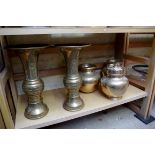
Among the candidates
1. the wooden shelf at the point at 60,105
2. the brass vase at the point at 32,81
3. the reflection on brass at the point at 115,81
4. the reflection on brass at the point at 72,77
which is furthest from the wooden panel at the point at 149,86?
the brass vase at the point at 32,81

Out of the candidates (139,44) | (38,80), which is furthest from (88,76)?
(139,44)

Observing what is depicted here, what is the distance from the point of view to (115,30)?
0.70 metres

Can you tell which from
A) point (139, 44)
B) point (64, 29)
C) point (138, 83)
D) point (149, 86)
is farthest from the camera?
point (139, 44)

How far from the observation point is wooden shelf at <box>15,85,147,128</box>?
731 mm

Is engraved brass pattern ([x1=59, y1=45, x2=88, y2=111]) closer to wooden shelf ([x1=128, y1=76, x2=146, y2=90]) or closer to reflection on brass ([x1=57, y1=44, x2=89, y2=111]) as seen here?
reflection on brass ([x1=57, y1=44, x2=89, y2=111])

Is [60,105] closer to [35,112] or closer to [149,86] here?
[35,112]

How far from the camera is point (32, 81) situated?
69cm

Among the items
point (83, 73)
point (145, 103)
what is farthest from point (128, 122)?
point (83, 73)

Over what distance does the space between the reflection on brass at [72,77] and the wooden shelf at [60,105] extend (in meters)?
0.04

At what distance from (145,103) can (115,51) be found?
475 mm

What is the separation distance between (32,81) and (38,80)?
0.10 feet

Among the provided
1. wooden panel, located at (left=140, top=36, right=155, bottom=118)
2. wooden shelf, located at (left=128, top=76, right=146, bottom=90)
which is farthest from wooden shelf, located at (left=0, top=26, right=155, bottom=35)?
wooden shelf, located at (left=128, top=76, right=146, bottom=90)

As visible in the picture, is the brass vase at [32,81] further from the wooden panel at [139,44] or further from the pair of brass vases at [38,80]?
the wooden panel at [139,44]

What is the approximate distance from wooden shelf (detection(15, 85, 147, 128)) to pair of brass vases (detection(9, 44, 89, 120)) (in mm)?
31
